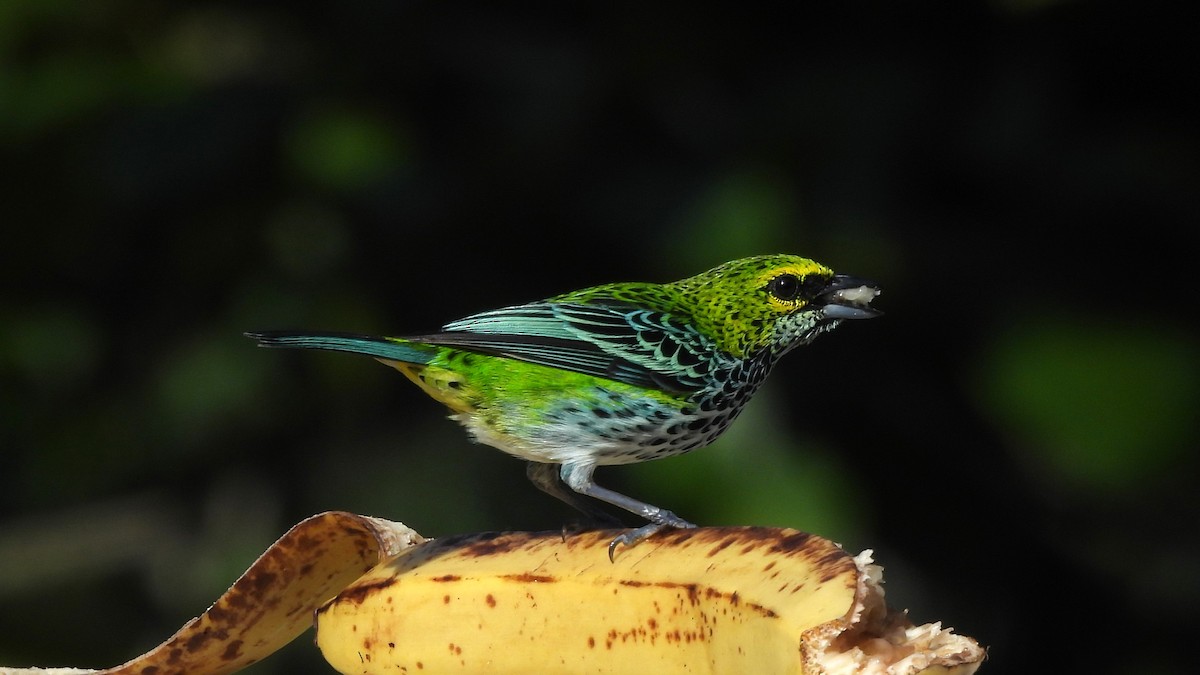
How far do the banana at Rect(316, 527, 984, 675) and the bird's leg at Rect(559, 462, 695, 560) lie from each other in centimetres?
3

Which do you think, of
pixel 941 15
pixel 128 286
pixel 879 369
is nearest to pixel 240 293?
pixel 128 286

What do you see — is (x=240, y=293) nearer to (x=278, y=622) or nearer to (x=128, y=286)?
(x=128, y=286)

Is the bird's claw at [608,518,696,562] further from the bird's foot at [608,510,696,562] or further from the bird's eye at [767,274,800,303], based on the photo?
the bird's eye at [767,274,800,303]

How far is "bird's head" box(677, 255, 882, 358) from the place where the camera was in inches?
110

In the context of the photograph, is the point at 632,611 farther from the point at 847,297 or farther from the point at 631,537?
the point at 847,297

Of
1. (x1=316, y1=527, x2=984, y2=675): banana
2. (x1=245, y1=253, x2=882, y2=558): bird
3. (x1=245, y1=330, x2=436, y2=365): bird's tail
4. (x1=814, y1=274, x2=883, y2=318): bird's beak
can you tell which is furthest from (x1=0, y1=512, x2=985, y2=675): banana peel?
(x1=814, y1=274, x2=883, y2=318): bird's beak

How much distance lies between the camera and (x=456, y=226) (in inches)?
194

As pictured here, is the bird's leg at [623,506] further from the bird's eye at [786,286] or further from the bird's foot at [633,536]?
the bird's eye at [786,286]

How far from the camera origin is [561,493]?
9.77ft

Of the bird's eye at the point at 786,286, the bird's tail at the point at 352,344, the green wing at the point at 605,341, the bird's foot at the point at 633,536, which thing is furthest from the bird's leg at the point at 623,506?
the bird's eye at the point at 786,286

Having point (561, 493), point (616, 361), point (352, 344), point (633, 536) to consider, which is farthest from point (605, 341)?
point (633, 536)

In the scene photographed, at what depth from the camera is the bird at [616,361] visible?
2.84 m

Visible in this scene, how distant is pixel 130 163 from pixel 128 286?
2.09 feet

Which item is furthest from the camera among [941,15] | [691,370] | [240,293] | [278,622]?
[240,293]
